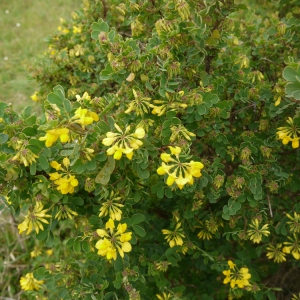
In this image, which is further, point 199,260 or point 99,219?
point 199,260

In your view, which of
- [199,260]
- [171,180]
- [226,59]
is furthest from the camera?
[199,260]

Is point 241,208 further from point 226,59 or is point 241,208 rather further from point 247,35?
point 247,35

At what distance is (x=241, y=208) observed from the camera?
1.57 m

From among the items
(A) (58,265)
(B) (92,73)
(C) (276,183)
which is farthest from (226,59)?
(A) (58,265)

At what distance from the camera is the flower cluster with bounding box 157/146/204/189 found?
109 centimetres

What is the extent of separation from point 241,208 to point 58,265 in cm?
90

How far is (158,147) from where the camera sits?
1.41m

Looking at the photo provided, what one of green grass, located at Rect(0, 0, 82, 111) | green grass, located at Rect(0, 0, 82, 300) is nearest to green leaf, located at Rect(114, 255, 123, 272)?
green grass, located at Rect(0, 0, 82, 300)

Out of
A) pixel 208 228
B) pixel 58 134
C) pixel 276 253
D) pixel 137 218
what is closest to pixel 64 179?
pixel 58 134

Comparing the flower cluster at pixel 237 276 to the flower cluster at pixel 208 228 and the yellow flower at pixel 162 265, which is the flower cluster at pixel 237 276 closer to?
the flower cluster at pixel 208 228

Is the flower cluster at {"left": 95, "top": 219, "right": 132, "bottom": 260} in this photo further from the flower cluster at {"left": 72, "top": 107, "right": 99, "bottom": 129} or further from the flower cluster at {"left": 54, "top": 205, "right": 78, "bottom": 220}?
the flower cluster at {"left": 72, "top": 107, "right": 99, "bottom": 129}

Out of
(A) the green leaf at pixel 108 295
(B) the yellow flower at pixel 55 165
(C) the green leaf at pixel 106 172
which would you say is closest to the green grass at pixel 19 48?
(A) the green leaf at pixel 108 295

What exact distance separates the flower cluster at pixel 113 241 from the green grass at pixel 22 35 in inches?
139

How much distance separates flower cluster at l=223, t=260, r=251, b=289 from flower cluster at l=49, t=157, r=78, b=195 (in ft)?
2.81
